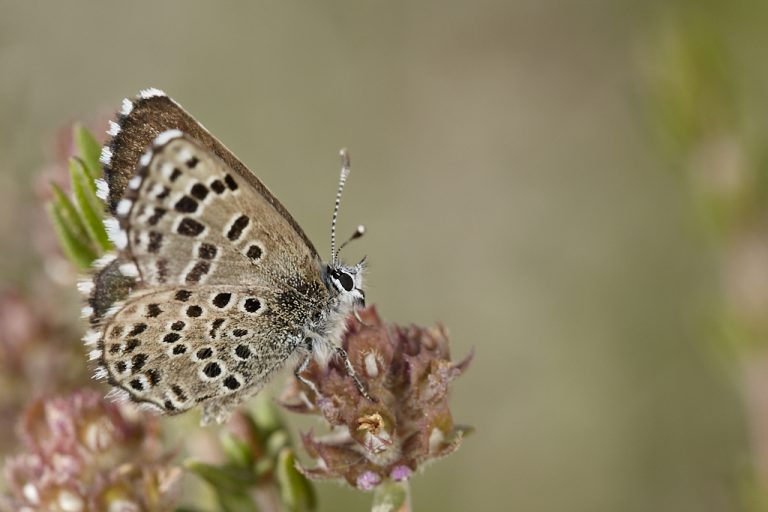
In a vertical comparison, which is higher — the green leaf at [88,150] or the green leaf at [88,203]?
the green leaf at [88,150]

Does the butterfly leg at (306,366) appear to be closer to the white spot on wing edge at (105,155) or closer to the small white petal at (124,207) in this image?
the small white petal at (124,207)

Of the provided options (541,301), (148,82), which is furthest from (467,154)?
(148,82)

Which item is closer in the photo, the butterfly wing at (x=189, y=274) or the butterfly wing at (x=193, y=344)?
the butterfly wing at (x=189, y=274)

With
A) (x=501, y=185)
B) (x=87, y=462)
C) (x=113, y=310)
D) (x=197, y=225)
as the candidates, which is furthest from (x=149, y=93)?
(x=501, y=185)

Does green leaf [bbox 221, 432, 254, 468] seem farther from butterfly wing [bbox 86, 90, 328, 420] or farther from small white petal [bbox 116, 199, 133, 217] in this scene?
small white petal [bbox 116, 199, 133, 217]

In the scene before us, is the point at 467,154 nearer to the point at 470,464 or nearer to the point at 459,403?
the point at 459,403

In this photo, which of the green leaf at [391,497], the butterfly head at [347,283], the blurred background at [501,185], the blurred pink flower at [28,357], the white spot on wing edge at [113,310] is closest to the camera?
the green leaf at [391,497]

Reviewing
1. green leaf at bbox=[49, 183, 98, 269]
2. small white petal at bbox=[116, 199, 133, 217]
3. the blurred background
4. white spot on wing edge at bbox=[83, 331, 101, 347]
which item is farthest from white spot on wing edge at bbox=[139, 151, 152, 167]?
the blurred background

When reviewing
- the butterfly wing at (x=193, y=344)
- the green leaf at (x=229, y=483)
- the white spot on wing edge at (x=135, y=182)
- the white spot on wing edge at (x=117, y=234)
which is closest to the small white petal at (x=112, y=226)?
the white spot on wing edge at (x=117, y=234)
